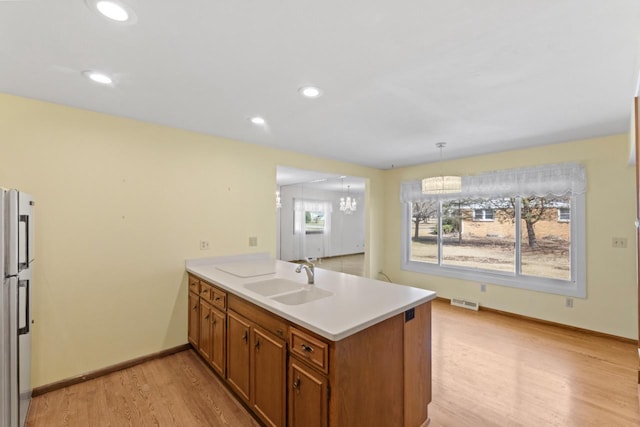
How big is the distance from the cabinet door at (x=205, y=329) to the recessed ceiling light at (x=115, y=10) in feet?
7.05

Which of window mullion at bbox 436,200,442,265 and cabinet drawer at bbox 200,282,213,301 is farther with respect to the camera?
window mullion at bbox 436,200,442,265

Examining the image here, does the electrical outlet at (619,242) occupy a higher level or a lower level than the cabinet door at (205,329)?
higher

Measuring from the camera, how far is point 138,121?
108 inches

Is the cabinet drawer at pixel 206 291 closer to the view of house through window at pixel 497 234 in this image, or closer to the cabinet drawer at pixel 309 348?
the cabinet drawer at pixel 309 348

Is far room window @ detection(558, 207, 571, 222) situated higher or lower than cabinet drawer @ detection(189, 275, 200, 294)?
higher

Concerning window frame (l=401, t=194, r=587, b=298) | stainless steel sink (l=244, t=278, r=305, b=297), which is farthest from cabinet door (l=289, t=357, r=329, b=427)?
window frame (l=401, t=194, r=587, b=298)

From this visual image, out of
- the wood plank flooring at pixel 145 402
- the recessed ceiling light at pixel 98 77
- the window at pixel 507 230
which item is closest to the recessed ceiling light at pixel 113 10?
the recessed ceiling light at pixel 98 77

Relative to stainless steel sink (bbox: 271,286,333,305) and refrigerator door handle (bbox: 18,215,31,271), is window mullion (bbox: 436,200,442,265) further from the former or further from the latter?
refrigerator door handle (bbox: 18,215,31,271)

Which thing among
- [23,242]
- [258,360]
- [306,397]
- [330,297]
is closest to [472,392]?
[330,297]

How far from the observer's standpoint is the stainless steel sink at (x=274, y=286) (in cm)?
232

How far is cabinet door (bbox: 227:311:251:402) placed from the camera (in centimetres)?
198

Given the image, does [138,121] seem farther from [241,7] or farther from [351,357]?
[351,357]

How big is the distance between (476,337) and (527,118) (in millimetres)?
2489

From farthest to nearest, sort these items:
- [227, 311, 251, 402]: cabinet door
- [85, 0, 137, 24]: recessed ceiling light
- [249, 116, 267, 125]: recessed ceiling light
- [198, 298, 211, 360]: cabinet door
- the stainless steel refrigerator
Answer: [249, 116, 267, 125]: recessed ceiling light
[198, 298, 211, 360]: cabinet door
[227, 311, 251, 402]: cabinet door
the stainless steel refrigerator
[85, 0, 137, 24]: recessed ceiling light
